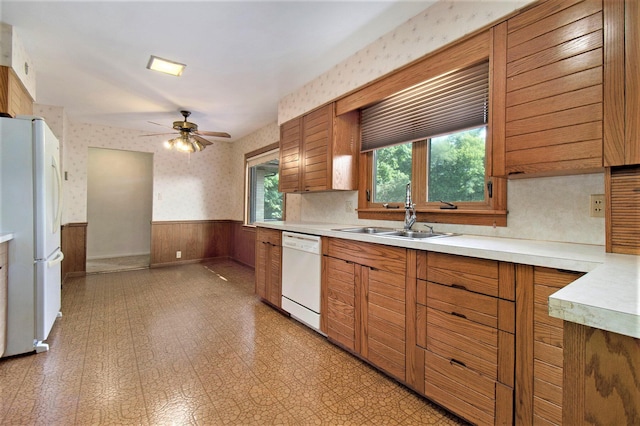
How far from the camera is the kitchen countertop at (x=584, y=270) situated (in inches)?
23.1

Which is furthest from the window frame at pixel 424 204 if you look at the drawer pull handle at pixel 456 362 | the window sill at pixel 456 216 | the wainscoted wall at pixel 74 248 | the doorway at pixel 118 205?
the doorway at pixel 118 205

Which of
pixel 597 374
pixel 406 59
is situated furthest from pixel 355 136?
pixel 597 374

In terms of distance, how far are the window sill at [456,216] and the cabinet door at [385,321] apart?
0.67 m

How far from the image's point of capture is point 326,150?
293 centimetres

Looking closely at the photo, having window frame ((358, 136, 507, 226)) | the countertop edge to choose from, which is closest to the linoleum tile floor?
the countertop edge

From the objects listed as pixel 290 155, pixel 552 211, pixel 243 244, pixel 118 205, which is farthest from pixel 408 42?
pixel 118 205

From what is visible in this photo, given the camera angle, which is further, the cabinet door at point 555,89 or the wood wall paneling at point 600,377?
the cabinet door at point 555,89

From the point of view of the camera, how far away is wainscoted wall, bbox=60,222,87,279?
4457 mm

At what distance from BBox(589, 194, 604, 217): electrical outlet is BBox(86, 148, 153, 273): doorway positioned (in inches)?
265

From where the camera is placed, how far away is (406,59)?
2146 mm

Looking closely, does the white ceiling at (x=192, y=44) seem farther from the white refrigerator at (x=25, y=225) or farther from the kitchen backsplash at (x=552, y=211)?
the kitchen backsplash at (x=552, y=211)

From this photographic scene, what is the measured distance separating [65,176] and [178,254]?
214 centimetres

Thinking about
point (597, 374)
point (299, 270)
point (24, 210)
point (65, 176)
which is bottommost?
point (299, 270)

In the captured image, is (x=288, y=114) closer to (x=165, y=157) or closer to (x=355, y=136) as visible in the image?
(x=355, y=136)
